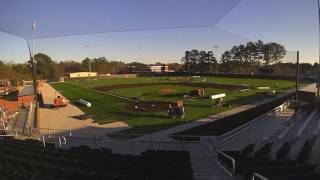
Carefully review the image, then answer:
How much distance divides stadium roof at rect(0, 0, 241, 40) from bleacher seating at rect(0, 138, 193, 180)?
16.0 feet

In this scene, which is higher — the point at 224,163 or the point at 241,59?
the point at 241,59

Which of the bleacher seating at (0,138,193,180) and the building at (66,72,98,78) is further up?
the building at (66,72,98,78)

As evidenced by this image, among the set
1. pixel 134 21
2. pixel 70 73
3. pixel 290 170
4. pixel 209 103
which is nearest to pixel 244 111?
pixel 209 103

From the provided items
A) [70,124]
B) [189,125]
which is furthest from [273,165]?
[70,124]

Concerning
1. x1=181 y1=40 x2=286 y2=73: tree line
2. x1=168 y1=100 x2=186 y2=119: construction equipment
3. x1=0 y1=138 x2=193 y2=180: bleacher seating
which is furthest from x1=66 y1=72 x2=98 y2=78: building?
x1=0 y1=138 x2=193 y2=180: bleacher seating

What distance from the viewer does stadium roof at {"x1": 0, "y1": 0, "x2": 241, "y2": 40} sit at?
13492 mm

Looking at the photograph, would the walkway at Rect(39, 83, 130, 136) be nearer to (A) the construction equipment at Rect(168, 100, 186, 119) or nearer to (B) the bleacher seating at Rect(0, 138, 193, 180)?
(A) the construction equipment at Rect(168, 100, 186, 119)

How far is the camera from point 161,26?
670 inches

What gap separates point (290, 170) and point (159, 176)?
3.44 metres

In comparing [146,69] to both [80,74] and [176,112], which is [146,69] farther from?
[176,112]

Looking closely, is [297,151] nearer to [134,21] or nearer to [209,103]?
[134,21]

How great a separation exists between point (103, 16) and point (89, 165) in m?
6.09

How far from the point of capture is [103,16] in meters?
14.6

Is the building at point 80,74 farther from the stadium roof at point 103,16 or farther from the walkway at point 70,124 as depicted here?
the stadium roof at point 103,16
